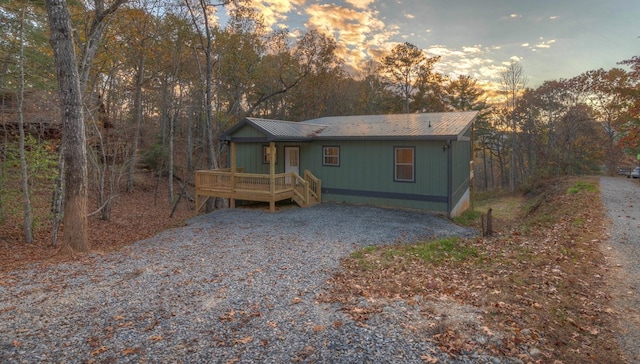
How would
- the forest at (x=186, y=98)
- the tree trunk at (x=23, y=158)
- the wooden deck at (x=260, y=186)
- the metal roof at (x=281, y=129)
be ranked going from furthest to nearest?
the wooden deck at (x=260, y=186)
the metal roof at (x=281, y=129)
the forest at (x=186, y=98)
the tree trunk at (x=23, y=158)

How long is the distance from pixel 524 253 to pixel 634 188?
1511 centimetres

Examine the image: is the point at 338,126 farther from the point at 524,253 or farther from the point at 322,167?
the point at 524,253

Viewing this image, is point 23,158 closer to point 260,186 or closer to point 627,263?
point 260,186

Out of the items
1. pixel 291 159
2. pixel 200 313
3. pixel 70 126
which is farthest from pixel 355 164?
pixel 200 313

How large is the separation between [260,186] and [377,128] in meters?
5.42

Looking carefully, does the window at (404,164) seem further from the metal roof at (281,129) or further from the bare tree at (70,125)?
the bare tree at (70,125)

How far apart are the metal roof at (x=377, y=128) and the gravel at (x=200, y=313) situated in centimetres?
565

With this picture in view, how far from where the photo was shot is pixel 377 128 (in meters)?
14.6

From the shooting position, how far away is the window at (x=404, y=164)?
13053 mm

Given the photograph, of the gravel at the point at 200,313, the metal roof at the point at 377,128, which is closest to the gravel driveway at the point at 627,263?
the gravel at the point at 200,313

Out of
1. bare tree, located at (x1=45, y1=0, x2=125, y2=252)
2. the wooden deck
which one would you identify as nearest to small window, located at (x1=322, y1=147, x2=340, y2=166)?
the wooden deck

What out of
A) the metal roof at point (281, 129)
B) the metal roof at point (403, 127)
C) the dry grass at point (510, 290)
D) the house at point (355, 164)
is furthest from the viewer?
the metal roof at point (281, 129)

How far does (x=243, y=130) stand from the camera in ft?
45.4

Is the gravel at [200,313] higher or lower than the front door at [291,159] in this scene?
lower
